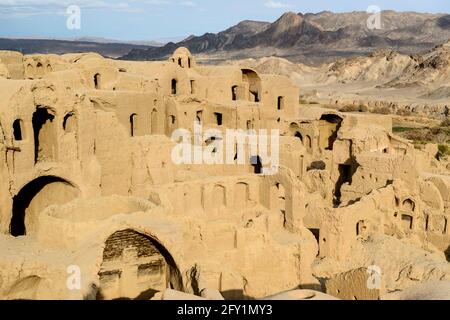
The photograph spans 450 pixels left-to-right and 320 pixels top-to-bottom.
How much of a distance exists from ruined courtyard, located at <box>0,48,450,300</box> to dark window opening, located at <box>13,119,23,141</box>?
6cm

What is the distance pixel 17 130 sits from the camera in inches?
839

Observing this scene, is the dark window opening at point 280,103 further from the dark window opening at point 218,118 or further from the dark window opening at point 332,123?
the dark window opening at point 218,118

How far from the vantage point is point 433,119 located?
71.5 m

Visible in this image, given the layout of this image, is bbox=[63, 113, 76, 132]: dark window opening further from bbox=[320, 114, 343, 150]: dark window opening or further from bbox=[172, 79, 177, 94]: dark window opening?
bbox=[320, 114, 343, 150]: dark window opening

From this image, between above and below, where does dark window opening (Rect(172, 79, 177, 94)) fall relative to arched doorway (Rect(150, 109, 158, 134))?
above

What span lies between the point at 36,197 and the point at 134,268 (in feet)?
25.4

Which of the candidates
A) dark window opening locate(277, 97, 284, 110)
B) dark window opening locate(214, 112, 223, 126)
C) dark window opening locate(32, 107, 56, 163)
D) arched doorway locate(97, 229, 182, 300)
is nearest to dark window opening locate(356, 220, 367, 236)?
arched doorway locate(97, 229, 182, 300)

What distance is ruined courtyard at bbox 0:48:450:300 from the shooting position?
1592 centimetres

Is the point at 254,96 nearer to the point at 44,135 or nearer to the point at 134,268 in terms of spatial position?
the point at 44,135

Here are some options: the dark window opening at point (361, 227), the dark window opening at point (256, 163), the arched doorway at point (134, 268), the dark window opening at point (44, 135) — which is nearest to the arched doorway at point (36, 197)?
the dark window opening at point (44, 135)
